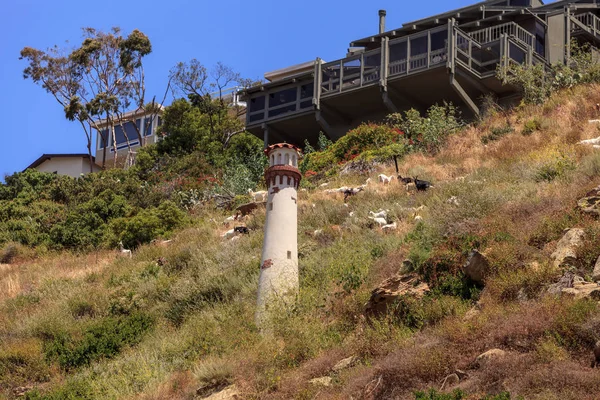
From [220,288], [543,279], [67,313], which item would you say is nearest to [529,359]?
[543,279]

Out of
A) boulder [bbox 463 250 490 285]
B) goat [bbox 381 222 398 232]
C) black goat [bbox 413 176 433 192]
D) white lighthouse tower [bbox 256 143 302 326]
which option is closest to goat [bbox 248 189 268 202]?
black goat [bbox 413 176 433 192]

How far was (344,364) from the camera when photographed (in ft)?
52.7

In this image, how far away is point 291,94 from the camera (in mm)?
41094

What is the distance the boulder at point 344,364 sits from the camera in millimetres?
16016

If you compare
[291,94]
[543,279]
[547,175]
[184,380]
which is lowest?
[184,380]

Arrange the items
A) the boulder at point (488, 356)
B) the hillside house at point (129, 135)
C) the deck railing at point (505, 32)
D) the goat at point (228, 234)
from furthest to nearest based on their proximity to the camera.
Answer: the hillside house at point (129, 135) < the deck railing at point (505, 32) < the goat at point (228, 234) < the boulder at point (488, 356)

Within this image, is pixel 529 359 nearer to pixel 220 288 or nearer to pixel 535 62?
pixel 220 288

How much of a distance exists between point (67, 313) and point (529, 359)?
543 inches

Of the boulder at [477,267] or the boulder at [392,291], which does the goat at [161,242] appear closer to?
the boulder at [392,291]

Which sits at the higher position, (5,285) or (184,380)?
(5,285)

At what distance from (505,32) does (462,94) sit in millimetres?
3546

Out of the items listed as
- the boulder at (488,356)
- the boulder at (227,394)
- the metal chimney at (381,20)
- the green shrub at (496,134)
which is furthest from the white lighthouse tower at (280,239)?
the metal chimney at (381,20)

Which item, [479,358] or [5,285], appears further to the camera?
[5,285]

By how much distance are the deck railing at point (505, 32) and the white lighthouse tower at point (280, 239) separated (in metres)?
18.6
